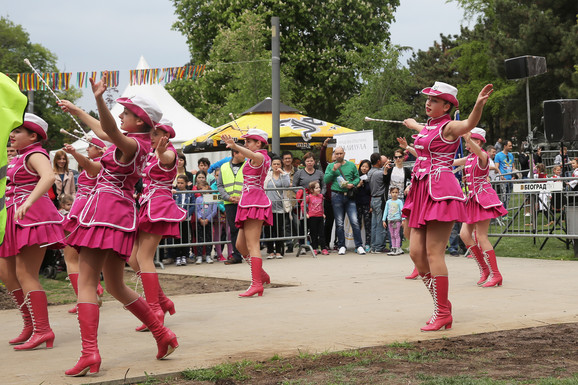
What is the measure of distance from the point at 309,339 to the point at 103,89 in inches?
107

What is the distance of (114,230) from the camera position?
17.9 ft

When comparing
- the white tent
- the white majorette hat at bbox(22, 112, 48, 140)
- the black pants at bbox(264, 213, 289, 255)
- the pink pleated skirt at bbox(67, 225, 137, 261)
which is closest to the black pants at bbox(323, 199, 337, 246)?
the black pants at bbox(264, 213, 289, 255)

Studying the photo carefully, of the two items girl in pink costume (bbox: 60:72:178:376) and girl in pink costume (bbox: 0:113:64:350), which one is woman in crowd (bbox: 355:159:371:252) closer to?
girl in pink costume (bbox: 0:113:64:350)

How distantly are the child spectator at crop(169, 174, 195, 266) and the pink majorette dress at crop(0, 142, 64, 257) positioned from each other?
7.84m

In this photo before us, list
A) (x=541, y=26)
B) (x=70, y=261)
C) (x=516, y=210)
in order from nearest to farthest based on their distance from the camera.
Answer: (x=70, y=261) < (x=516, y=210) < (x=541, y=26)

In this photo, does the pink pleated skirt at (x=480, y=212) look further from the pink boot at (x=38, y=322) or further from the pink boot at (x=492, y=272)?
the pink boot at (x=38, y=322)

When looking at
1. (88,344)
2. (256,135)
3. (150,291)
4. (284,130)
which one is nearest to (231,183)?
(256,135)

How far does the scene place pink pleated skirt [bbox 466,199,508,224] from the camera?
32.9 ft

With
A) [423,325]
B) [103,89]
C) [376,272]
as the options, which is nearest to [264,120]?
[376,272]

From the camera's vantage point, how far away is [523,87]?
41.4 meters

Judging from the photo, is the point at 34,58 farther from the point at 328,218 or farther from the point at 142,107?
the point at 142,107

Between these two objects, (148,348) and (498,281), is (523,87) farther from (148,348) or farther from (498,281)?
(148,348)

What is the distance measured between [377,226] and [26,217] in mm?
10128

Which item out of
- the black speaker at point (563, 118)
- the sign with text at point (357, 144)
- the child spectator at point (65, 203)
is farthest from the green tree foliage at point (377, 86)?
the child spectator at point (65, 203)
